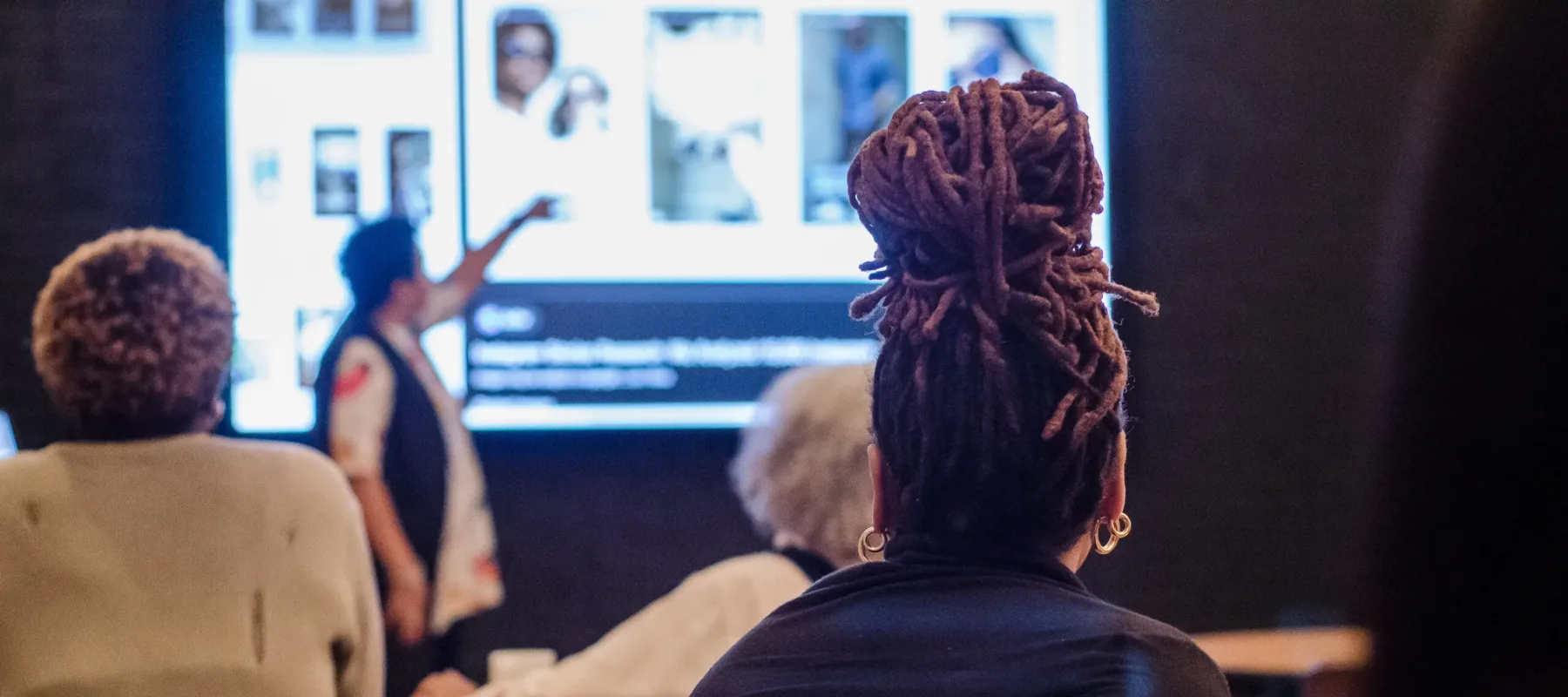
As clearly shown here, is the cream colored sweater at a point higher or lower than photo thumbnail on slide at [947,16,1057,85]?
lower

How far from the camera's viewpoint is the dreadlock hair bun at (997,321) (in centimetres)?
88

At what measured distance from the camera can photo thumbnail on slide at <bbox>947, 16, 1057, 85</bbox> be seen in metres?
2.93

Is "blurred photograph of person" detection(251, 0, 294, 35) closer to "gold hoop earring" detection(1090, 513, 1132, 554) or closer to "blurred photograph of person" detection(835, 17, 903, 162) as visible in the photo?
"blurred photograph of person" detection(835, 17, 903, 162)

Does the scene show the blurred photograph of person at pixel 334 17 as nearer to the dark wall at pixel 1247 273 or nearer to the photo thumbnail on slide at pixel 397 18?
the photo thumbnail on slide at pixel 397 18

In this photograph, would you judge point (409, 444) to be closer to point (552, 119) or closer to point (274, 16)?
point (552, 119)

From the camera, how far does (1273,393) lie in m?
3.14

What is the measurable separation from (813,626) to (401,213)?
2.12 metres

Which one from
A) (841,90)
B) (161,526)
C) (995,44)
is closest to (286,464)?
(161,526)

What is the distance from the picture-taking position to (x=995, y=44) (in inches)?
116

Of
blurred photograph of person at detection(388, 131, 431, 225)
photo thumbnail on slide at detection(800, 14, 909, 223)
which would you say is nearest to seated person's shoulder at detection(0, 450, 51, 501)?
blurred photograph of person at detection(388, 131, 431, 225)

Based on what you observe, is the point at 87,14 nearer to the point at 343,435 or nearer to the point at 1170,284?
the point at 343,435

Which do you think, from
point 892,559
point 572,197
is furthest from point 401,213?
point 892,559

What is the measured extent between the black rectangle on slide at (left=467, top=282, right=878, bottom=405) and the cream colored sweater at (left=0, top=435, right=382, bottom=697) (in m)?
0.97

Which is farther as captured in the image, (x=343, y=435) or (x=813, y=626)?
(x=343, y=435)
